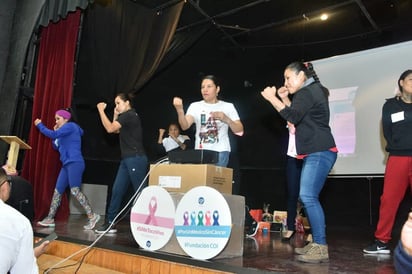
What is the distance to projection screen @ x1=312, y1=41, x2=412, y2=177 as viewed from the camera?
171 inches

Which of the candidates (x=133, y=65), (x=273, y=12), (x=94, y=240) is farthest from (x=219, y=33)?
(x=94, y=240)

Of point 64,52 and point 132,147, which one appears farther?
point 64,52

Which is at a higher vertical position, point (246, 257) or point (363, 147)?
point (363, 147)

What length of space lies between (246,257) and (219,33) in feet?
12.9

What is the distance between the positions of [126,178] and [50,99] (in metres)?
1.59

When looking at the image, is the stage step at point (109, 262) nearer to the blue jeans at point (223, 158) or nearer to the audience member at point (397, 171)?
the blue jeans at point (223, 158)

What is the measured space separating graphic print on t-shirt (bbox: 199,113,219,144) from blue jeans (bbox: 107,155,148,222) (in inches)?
28.3

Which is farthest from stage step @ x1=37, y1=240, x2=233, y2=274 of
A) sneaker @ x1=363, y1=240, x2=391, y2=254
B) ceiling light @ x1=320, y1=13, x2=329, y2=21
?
ceiling light @ x1=320, y1=13, x2=329, y2=21

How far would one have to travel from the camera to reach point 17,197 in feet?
9.55

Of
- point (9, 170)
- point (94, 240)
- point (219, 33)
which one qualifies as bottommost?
point (94, 240)

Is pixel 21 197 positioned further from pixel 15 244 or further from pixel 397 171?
pixel 397 171

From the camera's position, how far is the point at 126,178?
125 inches

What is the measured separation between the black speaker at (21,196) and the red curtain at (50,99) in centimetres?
88

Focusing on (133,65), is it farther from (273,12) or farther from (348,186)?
(348,186)
